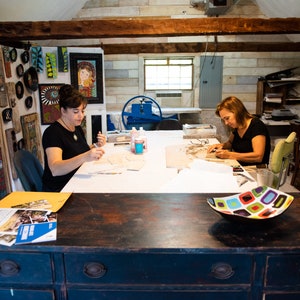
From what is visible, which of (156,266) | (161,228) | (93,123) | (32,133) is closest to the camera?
(156,266)

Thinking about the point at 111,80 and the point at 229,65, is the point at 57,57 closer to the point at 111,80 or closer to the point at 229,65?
the point at 111,80

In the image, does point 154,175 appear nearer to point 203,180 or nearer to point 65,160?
point 203,180

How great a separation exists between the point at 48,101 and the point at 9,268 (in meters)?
3.25

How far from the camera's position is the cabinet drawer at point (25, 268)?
110cm

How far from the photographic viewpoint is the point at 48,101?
4086 mm

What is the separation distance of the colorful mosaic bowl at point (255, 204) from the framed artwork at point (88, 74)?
11.0 feet

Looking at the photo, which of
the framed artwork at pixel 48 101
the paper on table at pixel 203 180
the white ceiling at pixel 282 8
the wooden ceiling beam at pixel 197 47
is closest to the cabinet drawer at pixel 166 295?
the paper on table at pixel 203 180

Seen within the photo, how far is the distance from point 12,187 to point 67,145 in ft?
4.63

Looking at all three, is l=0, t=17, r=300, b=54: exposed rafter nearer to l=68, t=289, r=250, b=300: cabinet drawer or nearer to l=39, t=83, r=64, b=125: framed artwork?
l=39, t=83, r=64, b=125: framed artwork

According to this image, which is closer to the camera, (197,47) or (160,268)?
(160,268)

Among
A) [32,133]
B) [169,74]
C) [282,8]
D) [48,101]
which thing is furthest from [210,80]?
[32,133]

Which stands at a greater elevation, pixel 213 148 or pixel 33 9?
pixel 33 9

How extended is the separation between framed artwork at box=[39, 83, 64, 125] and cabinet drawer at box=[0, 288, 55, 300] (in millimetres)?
3208

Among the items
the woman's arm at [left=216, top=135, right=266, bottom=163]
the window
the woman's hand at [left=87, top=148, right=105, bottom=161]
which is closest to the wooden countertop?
the woman's hand at [left=87, top=148, right=105, bottom=161]
